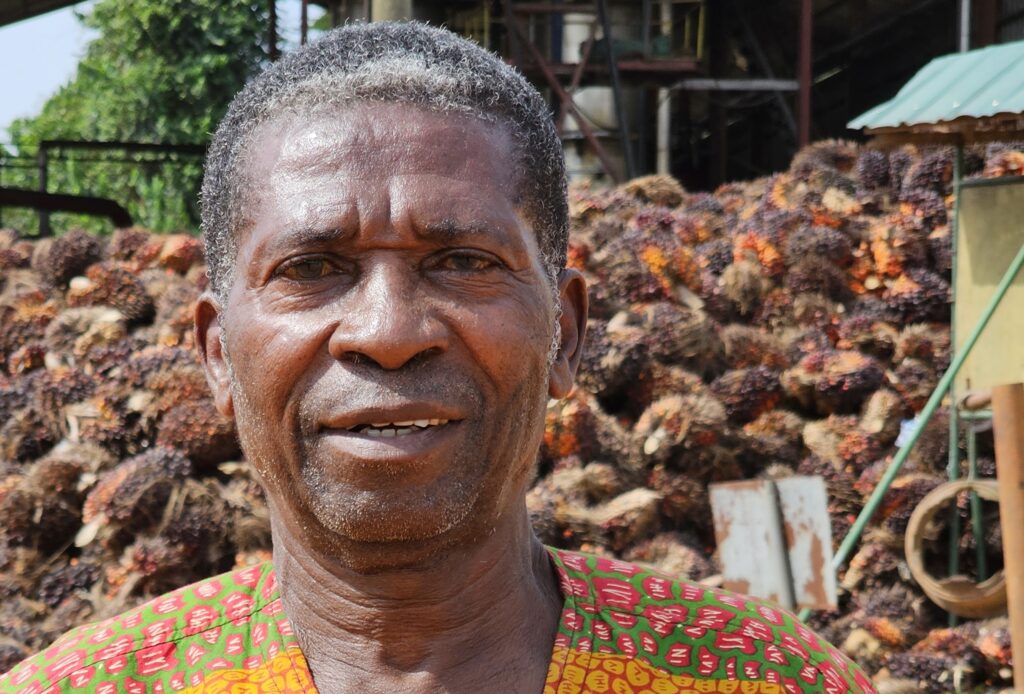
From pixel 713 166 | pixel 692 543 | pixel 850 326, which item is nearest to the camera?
pixel 692 543

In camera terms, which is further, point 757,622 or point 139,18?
point 139,18

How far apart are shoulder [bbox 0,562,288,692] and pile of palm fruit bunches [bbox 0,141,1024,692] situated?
9.07 ft

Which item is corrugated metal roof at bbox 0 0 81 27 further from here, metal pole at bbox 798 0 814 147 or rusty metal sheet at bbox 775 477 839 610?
rusty metal sheet at bbox 775 477 839 610

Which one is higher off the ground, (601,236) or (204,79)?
(204,79)

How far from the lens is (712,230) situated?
22.2 feet

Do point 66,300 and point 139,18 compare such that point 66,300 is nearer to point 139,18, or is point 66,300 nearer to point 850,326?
point 850,326

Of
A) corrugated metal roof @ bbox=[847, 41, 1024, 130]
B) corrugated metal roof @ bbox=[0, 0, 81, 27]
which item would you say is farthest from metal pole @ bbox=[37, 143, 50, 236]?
corrugated metal roof @ bbox=[847, 41, 1024, 130]

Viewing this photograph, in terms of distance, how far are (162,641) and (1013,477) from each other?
2.57 metres

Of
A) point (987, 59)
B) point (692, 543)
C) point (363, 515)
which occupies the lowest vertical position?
point (692, 543)

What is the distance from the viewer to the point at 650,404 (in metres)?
5.17

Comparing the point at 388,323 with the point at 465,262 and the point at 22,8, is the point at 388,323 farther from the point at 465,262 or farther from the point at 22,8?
the point at 22,8

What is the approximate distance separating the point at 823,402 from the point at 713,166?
10.7 meters

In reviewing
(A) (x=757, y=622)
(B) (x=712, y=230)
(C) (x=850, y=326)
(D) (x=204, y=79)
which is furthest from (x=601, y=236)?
(D) (x=204, y=79)

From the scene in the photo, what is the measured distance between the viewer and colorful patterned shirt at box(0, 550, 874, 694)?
1.32 meters
